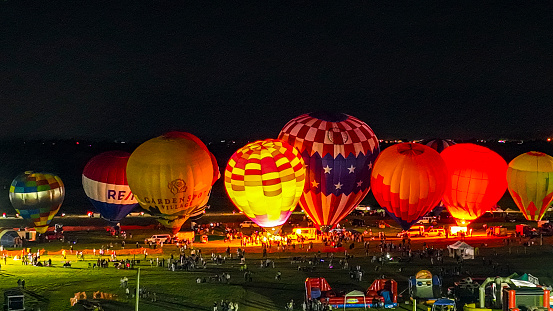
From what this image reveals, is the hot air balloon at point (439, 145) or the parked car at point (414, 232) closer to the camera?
the parked car at point (414, 232)

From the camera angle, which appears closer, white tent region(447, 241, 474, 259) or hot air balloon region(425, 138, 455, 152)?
white tent region(447, 241, 474, 259)

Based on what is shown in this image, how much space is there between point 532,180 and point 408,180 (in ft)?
27.2

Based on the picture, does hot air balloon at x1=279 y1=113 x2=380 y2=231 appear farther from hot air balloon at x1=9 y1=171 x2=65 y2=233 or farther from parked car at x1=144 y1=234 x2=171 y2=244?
hot air balloon at x1=9 y1=171 x2=65 y2=233

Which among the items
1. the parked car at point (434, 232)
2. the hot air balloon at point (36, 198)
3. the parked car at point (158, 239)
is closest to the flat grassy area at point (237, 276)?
the parked car at point (158, 239)

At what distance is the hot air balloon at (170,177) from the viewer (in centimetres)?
2870

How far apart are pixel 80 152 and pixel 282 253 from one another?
52406 mm

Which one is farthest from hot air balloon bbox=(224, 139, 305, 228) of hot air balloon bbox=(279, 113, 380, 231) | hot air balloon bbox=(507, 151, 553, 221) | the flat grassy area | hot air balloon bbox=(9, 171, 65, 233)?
hot air balloon bbox=(507, 151, 553, 221)

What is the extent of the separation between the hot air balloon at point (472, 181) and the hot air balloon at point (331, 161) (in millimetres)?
4103

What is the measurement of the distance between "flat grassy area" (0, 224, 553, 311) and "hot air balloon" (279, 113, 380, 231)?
1.85 meters

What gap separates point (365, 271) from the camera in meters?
25.8

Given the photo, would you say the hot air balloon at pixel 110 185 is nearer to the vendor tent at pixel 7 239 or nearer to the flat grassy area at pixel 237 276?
the flat grassy area at pixel 237 276

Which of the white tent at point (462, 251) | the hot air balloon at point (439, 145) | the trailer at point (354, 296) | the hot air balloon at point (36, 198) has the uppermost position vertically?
the hot air balloon at point (439, 145)

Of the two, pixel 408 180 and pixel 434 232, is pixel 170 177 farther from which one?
pixel 434 232

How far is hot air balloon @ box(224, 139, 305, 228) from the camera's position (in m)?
28.3
